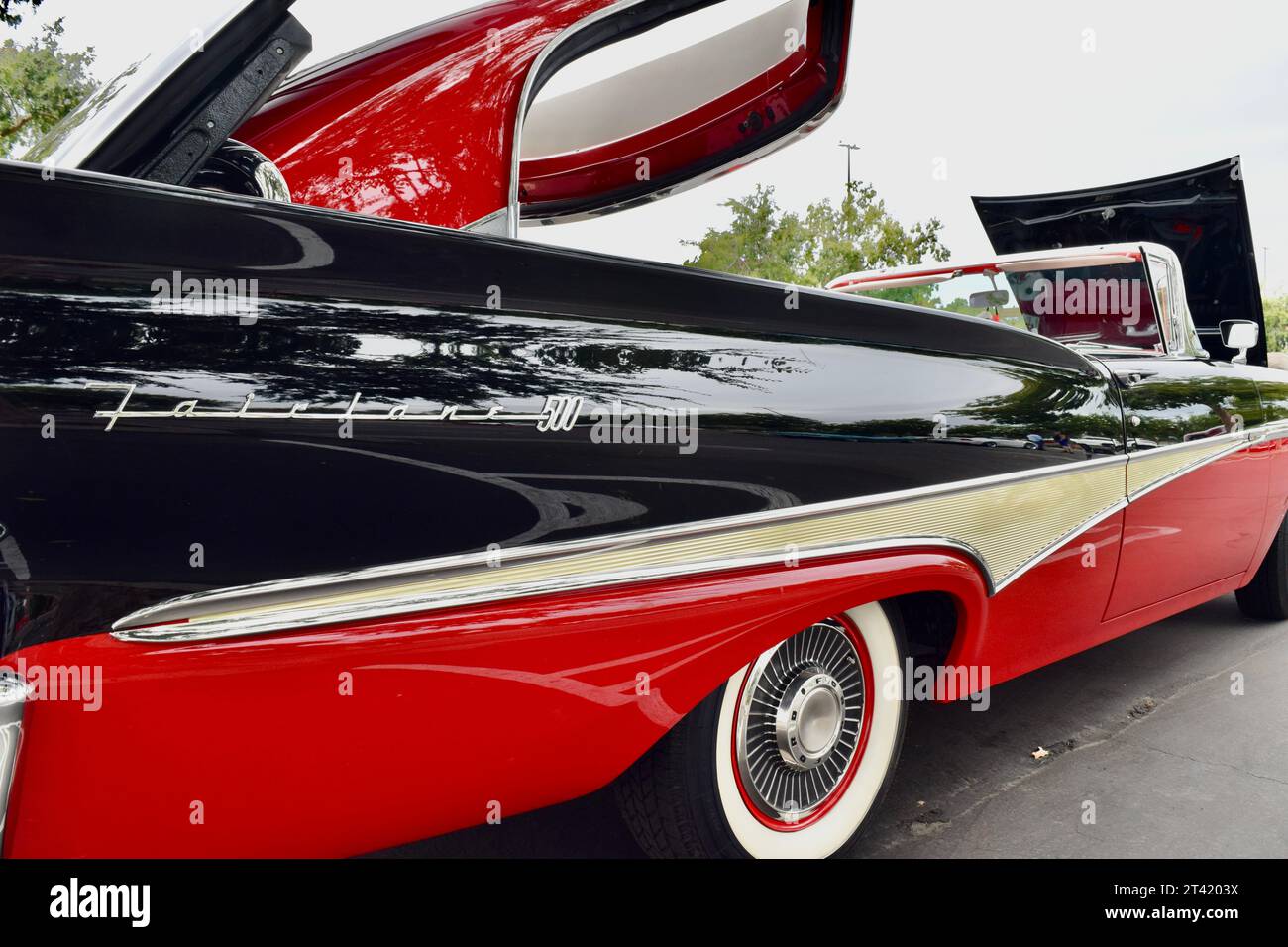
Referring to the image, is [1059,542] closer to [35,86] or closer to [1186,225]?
[1186,225]

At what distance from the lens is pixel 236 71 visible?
166cm

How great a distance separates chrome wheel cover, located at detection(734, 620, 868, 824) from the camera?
2.00 metres

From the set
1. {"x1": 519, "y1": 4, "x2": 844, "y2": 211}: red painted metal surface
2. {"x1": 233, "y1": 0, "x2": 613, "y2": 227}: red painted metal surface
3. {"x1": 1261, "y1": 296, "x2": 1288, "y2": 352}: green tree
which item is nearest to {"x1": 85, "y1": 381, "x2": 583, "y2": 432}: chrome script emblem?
{"x1": 233, "y1": 0, "x2": 613, "y2": 227}: red painted metal surface

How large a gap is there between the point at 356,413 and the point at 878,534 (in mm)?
1100

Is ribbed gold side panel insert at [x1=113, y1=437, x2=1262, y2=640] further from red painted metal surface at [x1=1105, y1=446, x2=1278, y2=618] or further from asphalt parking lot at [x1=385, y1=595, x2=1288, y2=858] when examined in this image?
asphalt parking lot at [x1=385, y1=595, x2=1288, y2=858]

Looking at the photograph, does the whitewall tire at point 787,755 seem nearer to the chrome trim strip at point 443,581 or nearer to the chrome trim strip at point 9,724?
the chrome trim strip at point 443,581

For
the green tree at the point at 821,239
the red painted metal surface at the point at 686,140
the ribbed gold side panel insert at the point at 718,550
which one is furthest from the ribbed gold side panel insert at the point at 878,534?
the green tree at the point at 821,239

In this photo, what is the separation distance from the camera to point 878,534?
197 centimetres

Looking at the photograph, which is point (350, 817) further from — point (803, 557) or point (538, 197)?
point (538, 197)

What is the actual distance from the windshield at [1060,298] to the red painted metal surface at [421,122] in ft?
7.43
